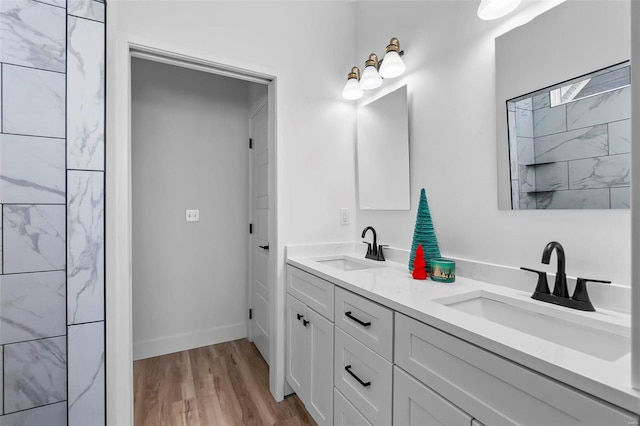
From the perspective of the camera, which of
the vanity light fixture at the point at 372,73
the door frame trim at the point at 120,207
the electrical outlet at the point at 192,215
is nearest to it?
the door frame trim at the point at 120,207

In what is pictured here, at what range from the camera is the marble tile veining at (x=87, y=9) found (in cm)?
117

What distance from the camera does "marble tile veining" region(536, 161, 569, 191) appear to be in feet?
3.57

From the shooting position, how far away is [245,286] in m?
2.79

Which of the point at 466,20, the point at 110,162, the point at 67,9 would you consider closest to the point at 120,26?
the point at 67,9

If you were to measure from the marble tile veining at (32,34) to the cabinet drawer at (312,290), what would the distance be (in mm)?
1394

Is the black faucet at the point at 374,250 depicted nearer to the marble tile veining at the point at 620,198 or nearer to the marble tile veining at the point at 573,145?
the marble tile veining at the point at 573,145

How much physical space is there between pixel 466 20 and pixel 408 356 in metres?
1.50

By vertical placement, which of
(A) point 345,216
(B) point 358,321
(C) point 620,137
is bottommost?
(B) point 358,321

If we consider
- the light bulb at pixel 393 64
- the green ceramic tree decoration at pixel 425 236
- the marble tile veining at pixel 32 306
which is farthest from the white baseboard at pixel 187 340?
the light bulb at pixel 393 64

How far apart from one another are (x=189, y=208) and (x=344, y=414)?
1.97 meters

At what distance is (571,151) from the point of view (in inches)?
42.0

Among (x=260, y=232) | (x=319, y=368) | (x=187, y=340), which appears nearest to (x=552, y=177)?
(x=319, y=368)

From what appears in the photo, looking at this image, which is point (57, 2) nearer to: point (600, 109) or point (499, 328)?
point (499, 328)

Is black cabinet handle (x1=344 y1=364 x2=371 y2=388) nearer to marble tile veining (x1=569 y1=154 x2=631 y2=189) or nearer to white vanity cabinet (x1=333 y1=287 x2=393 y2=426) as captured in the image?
white vanity cabinet (x1=333 y1=287 x2=393 y2=426)
